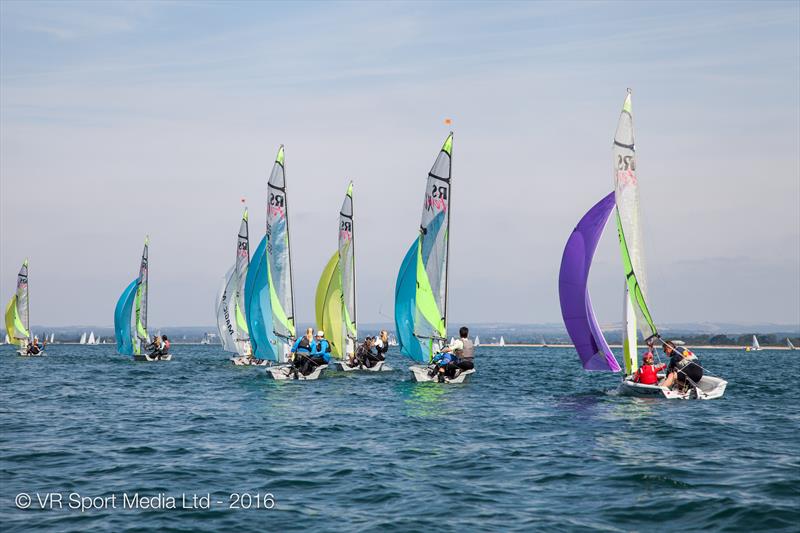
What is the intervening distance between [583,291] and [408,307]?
8.84m

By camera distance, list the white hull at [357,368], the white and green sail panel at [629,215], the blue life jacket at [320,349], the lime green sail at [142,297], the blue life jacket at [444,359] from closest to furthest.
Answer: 1. the white and green sail panel at [629,215]
2. the blue life jacket at [444,359]
3. the blue life jacket at [320,349]
4. the white hull at [357,368]
5. the lime green sail at [142,297]

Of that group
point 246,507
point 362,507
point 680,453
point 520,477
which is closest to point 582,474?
point 520,477

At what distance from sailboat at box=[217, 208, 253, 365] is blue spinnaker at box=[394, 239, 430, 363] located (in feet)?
61.6

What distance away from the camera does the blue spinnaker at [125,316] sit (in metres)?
61.7

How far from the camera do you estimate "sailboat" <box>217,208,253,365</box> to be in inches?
2188

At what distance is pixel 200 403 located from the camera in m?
29.1

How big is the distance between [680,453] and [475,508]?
255 inches

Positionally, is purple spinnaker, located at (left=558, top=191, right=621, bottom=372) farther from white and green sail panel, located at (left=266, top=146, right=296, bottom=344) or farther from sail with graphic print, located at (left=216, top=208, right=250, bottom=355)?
sail with graphic print, located at (left=216, top=208, right=250, bottom=355)

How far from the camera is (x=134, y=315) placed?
61188mm

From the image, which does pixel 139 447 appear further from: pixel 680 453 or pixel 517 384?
pixel 517 384

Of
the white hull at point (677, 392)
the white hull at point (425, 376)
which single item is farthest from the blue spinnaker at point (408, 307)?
the white hull at point (677, 392)

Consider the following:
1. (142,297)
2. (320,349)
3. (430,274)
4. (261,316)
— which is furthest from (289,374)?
(142,297)

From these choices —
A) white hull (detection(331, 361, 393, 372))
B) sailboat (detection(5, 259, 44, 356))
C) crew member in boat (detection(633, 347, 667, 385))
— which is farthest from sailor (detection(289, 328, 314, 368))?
sailboat (detection(5, 259, 44, 356))

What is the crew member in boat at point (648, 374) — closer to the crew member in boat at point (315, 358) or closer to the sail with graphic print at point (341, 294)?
the crew member in boat at point (315, 358)
